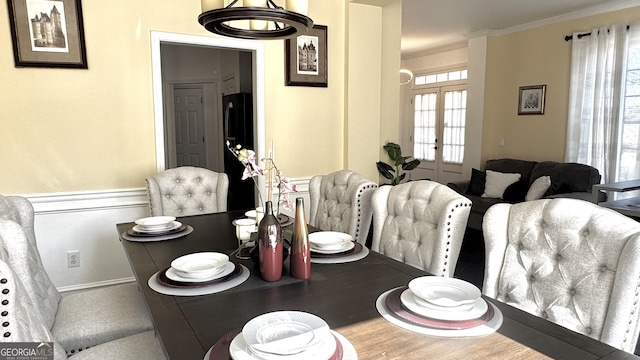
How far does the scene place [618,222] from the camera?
131 cm

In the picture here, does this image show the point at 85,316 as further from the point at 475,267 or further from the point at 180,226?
the point at 475,267

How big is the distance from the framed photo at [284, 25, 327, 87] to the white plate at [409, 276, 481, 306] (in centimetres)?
279

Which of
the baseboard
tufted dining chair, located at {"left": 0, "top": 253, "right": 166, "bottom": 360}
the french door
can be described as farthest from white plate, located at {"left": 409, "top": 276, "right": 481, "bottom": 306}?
the french door

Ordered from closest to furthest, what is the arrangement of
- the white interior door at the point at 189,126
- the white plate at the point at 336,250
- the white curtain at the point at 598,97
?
the white plate at the point at 336,250, the white curtain at the point at 598,97, the white interior door at the point at 189,126

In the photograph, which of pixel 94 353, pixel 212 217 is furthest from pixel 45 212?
pixel 94 353

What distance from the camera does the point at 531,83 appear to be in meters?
5.75

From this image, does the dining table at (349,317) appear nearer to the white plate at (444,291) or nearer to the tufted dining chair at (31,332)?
the white plate at (444,291)


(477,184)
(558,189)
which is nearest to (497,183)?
(477,184)

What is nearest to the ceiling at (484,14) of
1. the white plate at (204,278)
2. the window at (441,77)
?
the window at (441,77)

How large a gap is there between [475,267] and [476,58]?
11.8ft

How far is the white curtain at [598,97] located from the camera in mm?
4770

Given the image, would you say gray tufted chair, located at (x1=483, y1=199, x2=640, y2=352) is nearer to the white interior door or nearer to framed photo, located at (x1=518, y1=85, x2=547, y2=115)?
framed photo, located at (x1=518, y1=85, x2=547, y2=115)

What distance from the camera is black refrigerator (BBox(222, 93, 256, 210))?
14.9ft

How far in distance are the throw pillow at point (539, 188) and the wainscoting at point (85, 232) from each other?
4.15 m
